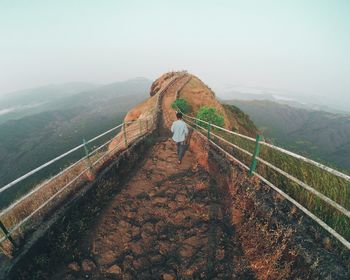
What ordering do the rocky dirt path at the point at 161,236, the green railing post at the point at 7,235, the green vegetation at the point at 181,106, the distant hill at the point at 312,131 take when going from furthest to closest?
the distant hill at the point at 312,131 < the green vegetation at the point at 181,106 < the rocky dirt path at the point at 161,236 < the green railing post at the point at 7,235

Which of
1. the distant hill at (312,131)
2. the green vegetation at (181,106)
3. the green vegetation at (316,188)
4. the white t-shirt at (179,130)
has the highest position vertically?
the white t-shirt at (179,130)

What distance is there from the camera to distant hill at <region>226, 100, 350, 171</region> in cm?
12161

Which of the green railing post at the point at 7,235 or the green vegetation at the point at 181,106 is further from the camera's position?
the green vegetation at the point at 181,106

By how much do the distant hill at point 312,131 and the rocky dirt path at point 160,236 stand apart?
11029cm

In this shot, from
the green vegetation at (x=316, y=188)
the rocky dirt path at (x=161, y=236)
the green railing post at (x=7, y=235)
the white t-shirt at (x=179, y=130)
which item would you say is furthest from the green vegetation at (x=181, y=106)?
the green railing post at (x=7, y=235)

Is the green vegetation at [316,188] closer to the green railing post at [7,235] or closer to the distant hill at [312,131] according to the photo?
the green railing post at [7,235]

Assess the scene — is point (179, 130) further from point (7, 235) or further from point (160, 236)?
point (7, 235)

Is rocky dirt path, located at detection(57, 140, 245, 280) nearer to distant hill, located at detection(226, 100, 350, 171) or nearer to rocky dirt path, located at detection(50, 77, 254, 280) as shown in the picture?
rocky dirt path, located at detection(50, 77, 254, 280)

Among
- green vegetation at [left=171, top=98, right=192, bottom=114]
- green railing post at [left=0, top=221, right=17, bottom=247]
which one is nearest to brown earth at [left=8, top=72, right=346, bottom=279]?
green railing post at [left=0, top=221, right=17, bottom=247]

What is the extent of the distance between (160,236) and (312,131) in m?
175

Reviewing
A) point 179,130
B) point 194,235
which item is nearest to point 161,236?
point 194,235

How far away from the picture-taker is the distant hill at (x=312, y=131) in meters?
122

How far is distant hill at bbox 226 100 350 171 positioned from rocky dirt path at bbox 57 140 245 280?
362 feet

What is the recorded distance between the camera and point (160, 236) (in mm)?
4770
